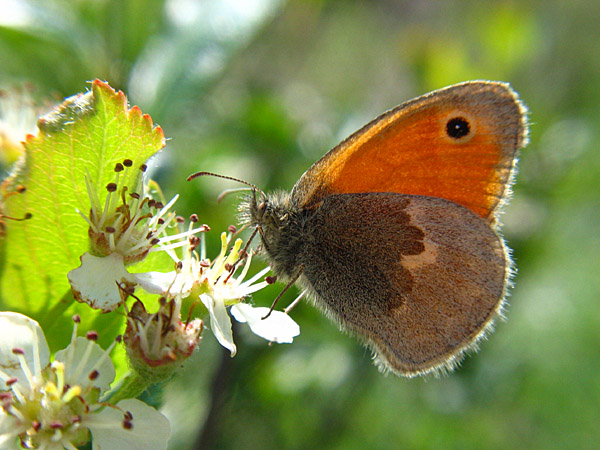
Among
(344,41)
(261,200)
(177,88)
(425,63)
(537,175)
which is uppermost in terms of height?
(344,41)

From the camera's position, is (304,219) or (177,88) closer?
(304,219)

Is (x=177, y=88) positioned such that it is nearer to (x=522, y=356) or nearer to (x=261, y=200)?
(x=261, y=200)

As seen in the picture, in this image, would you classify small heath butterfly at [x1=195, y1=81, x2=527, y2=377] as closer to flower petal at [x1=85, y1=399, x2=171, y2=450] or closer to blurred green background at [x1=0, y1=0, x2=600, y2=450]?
blurred green background at [x1=0, y1=0, x2=600, y2=450]

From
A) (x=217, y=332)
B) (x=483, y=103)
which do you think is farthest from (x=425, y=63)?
(x=217, y=332)

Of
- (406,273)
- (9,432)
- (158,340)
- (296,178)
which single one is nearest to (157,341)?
(158,340)

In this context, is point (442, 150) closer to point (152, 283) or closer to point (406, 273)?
point (406, 273)

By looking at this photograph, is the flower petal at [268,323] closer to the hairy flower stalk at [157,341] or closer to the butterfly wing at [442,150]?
the hairy flower stalk at [157,341]

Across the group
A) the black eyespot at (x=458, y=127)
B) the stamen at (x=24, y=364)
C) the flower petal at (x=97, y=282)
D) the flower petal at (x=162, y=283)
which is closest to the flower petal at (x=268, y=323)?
the flower petal at (x=162, y=283)
